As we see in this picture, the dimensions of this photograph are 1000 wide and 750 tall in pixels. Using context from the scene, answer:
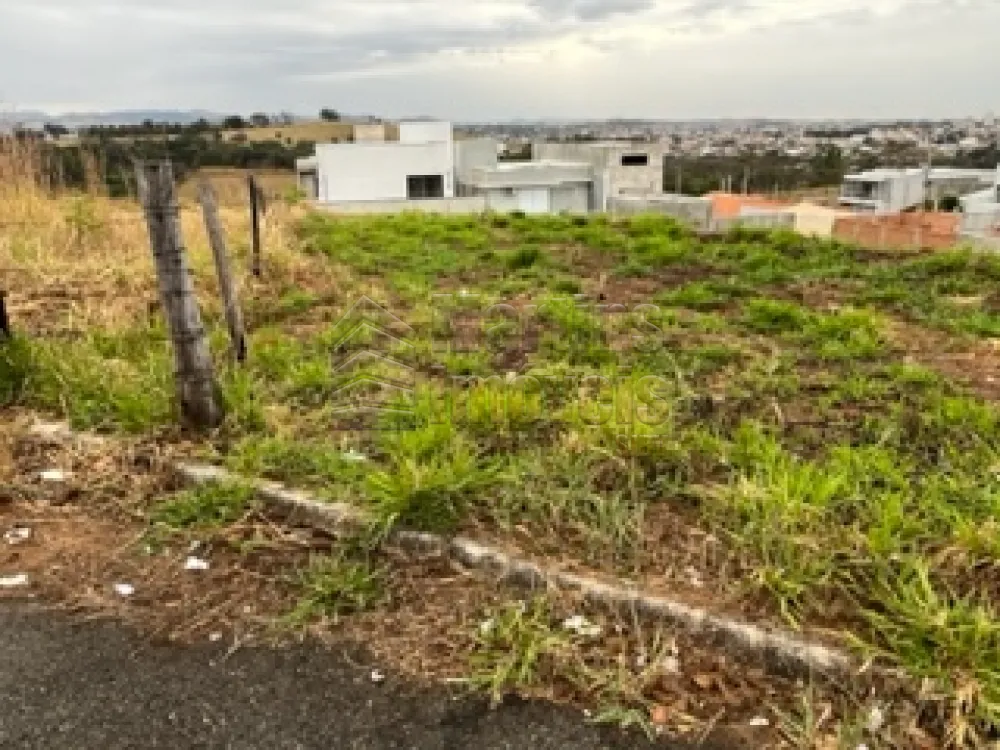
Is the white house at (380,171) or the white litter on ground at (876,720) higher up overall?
the white house at (380,171)

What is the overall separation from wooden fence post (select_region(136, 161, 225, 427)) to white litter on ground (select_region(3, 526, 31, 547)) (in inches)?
25.6

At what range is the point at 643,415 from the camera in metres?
2.76

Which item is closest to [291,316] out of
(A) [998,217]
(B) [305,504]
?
(B) [305,504]

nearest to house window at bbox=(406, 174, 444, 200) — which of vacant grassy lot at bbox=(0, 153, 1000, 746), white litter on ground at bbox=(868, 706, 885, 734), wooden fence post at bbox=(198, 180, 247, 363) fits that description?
vacant grassy lot at bbox=(0, 153, 1000, 746)

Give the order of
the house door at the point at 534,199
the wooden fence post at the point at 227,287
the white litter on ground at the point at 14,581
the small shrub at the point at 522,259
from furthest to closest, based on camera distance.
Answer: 1. the house door at the point at 534,199
2. the small shrub at the point at 522,259
3. the wooden fence post at the point at 227,287
4. the white litter on ground at the point at 14,581

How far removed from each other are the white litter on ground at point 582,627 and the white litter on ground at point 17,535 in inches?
66.1

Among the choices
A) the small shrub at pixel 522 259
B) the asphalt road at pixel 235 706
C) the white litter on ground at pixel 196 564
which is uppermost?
the small shrub at pixel 522 259

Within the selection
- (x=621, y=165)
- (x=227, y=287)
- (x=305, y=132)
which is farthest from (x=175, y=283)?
(x=305, y=132)

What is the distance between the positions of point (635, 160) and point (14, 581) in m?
30.9

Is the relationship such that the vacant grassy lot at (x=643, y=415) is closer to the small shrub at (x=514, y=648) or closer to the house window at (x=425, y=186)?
the small shrub at (x=514, y=648)

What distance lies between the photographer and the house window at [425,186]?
29016mm

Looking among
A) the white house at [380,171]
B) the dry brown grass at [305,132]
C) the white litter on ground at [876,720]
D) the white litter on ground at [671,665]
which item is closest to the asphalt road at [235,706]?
the white litter on ground at [671,665]

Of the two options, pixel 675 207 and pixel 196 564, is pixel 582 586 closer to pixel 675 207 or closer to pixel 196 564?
pixel 196 564

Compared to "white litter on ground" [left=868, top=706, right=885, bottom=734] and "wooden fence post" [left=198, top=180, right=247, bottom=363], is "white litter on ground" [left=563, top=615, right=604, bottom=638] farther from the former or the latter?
"wooden fence post" [left=198, top=180, right=247, bottom=363]
